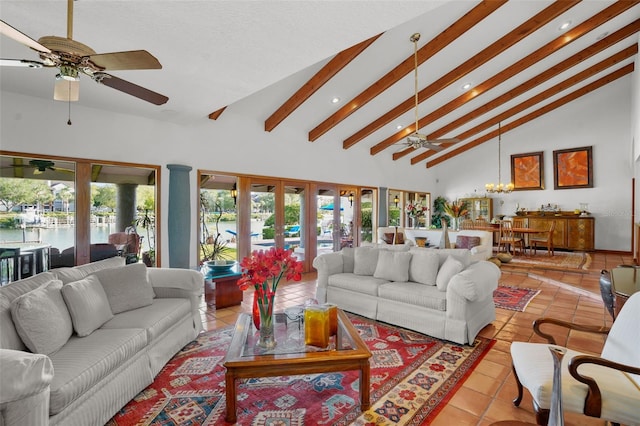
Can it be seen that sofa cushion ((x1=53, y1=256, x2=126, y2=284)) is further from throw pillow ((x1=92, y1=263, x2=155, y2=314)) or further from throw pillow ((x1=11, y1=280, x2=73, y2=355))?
throw pillow ((x1=11, y1=280, x2=73, y2=355))

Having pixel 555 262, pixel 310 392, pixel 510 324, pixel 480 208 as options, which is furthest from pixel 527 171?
pixel 310 392

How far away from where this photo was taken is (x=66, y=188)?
397 cm

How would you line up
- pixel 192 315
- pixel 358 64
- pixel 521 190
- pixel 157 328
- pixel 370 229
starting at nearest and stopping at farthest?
pixel 157 328, pixel 192 315, pixel 358 64, pixel 370 229, pixel 521 190

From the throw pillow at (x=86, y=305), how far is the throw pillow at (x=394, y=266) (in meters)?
2.80

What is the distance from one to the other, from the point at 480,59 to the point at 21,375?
634 centimetres

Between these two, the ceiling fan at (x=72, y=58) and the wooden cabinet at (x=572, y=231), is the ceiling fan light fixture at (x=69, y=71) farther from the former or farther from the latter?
the wooden cabinet at (x=572, y=231)

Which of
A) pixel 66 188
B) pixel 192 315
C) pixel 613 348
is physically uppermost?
pixel 66 188

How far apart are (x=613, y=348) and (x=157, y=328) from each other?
3150mm

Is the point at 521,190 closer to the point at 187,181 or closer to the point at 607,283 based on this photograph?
the point at 607,283

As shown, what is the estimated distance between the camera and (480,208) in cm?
1043

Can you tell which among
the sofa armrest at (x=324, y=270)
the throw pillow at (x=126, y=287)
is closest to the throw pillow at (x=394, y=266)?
the sofa armrest at (x=324, y=270)

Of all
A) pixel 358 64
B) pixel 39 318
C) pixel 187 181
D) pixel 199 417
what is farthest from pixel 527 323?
pixel 187 181

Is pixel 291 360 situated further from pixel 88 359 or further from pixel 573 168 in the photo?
pixel 573 168

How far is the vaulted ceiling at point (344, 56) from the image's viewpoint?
2270 mm
